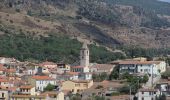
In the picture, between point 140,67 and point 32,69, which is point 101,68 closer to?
point 140,67

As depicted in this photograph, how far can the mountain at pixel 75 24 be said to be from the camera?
128212mm

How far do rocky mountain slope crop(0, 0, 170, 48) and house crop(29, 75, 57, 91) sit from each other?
50.1m

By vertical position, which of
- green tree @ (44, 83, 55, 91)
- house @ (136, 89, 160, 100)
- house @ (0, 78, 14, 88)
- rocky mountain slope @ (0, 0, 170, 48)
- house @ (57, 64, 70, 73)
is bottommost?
rocky mountain slope @ (0, 0, 170, 48)

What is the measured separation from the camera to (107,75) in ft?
240

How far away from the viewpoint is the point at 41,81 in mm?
66750

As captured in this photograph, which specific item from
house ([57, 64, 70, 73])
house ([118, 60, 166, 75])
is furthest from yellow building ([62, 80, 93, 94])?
house ([57, 64, 70, 73])

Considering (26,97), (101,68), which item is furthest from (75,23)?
(26,97)

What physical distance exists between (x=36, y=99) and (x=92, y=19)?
108282 mm

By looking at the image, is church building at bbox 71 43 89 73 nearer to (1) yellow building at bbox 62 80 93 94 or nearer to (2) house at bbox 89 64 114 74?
(2) house at bbox 89 64 114 74

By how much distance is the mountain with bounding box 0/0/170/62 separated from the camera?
12821 cm

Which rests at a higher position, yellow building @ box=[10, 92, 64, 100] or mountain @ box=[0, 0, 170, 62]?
yellow building @ box=[10, 92, 64, 100]

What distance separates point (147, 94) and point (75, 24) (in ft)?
293

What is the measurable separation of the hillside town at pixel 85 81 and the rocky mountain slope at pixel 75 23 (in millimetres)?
40735

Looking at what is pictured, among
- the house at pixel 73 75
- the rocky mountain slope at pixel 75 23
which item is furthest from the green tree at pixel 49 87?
the rocky mountain slope at pixel 75 23
